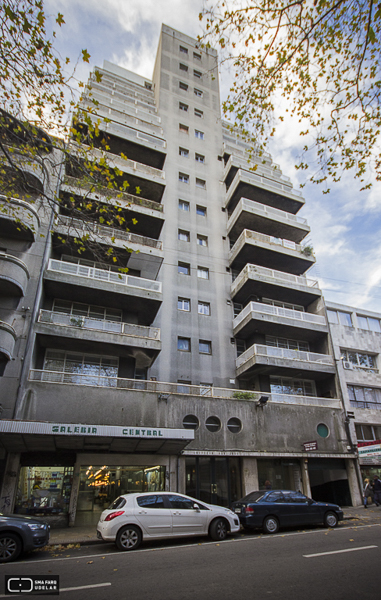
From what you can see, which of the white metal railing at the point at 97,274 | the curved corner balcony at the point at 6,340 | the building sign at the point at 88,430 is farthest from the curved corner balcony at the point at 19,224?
the building sign at the point at 88,430

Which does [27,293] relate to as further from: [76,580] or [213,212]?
[213,212]

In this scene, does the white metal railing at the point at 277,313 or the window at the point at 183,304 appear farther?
the window at the point at 183,304

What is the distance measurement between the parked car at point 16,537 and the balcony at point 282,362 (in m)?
13.8

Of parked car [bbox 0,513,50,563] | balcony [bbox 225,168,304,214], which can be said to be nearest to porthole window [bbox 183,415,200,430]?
parked car [bbox 0,513,50,563]

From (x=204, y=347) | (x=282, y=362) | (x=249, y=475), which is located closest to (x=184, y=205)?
(x=204, y=347)

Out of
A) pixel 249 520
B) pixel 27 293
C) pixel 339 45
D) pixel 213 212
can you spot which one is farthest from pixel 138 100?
pixel 249 520

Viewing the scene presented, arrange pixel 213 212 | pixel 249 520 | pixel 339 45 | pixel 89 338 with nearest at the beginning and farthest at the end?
pixel 339 45
pixel 249 520
pixel 89 338
pixel 213 212

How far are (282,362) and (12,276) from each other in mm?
15056

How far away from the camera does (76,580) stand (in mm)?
6305

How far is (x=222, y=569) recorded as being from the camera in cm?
677

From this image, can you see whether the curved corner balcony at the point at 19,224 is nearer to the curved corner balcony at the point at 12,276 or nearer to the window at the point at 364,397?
the curved corner balcony at the point at 12,276

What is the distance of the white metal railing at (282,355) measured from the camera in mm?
20484

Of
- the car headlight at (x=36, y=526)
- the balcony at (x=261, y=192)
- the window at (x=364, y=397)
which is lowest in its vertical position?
the car headlight at (x=36, y=526)

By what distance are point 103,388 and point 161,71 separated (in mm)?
29190
